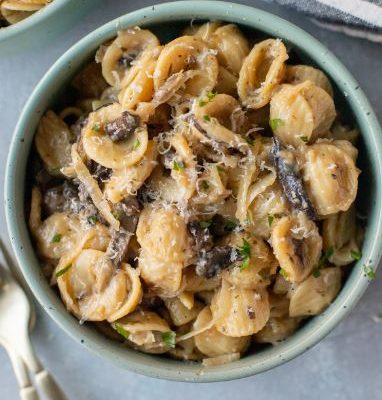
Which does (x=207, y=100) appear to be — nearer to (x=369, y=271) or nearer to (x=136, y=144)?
(x=136, y=144)

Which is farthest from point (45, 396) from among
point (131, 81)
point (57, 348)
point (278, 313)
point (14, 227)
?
point (131, 81)

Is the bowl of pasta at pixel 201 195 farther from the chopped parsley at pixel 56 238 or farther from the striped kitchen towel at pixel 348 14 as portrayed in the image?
the striped kitchen towel at pixel 348 14

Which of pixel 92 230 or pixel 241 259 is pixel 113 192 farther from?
pixel 241 259

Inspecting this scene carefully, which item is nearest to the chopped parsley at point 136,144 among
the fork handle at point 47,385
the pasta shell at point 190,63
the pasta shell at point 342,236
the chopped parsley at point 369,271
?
the pasta shell at point 190,63

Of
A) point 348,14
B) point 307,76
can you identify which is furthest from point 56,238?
point 348,14

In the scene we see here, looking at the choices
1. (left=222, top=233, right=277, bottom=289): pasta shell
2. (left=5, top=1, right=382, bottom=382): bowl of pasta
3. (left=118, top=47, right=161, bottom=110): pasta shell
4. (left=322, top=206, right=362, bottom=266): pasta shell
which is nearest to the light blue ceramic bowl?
(left=5, top=1, right=382, bottom=382): bowl of pasta

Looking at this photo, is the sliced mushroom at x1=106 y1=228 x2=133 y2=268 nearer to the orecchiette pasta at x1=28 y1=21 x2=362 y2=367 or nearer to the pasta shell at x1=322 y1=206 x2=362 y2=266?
the orecchiette pasta at x1=28 y1=21 x2=362 y2=367

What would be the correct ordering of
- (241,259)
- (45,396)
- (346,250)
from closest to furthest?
(241,259) < (346,250) < (45,396)
